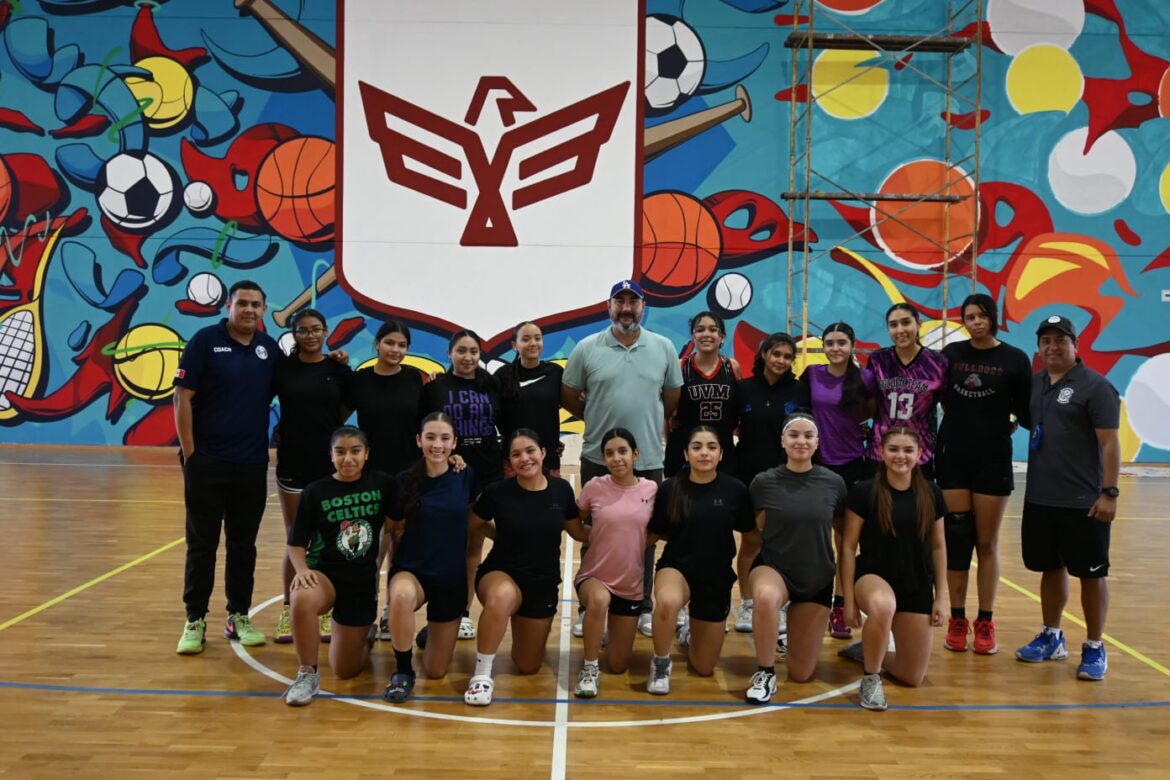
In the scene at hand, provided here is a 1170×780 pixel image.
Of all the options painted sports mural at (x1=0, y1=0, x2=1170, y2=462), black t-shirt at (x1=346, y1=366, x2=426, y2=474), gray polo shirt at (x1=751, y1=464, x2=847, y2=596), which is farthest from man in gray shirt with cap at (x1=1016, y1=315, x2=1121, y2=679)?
painted sports mural at (x1=0, y1=0, x2=1170, y2=462)

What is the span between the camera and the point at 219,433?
4281 millimetres

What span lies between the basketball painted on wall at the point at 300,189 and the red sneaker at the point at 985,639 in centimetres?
914

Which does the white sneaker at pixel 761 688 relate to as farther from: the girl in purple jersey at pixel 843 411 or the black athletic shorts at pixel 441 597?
the black athletic shorts at pixel 441 597

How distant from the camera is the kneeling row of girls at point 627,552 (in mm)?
3854

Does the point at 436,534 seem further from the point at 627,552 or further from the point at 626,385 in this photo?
the point at 626,385

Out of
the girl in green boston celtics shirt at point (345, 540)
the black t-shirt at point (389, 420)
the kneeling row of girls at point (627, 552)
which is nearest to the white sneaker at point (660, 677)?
the kneeling row of girls at point (627, 552)

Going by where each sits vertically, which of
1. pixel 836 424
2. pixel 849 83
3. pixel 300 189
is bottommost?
pixel 836 424

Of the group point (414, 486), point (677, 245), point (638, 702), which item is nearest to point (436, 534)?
point (414, 486)

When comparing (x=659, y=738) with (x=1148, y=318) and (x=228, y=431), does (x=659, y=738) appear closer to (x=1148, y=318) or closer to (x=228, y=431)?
(x=228, y=431)

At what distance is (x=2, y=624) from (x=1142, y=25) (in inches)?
529

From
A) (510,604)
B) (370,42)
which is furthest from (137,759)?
(370,42)

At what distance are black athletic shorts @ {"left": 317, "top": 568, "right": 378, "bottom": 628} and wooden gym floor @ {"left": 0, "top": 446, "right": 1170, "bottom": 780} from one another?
281 millimetres

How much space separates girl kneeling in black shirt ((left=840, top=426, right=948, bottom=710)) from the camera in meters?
3.90

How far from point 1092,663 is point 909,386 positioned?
5.01 ft
